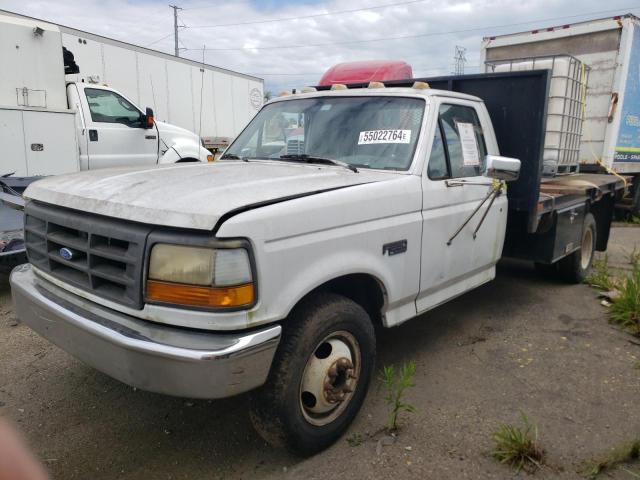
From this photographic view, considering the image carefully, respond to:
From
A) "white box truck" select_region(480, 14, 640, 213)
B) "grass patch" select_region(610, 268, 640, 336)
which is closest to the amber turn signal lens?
"grass patch" select_region(610, 268, 640, 336)

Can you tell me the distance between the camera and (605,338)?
14.2 feet

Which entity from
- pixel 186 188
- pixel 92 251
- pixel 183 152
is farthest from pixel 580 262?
pixel 183 152

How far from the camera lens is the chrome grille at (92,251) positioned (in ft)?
7.55

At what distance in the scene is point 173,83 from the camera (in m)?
12.4

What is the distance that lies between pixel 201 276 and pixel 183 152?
28.1ft

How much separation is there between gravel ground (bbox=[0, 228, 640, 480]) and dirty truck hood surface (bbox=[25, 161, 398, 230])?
129cm

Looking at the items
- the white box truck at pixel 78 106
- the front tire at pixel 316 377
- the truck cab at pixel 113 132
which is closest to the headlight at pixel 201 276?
the front tire at pixel 316 377

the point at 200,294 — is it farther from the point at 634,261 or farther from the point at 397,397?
the point at 634,261

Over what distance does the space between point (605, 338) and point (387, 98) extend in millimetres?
2693

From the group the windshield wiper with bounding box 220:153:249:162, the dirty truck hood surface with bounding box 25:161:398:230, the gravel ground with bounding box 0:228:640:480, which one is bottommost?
the gravel ground with bounding box 0:228:640:480

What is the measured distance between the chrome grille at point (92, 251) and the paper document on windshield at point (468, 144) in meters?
2.47

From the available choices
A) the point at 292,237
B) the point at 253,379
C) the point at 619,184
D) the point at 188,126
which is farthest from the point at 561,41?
the point at 188,126

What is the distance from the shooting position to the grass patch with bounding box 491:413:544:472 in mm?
2662

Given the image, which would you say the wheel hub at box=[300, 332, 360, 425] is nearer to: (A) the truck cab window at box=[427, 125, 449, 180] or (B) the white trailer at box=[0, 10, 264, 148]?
(A) the truck cab window at box=[427, 125, 449, 180]
